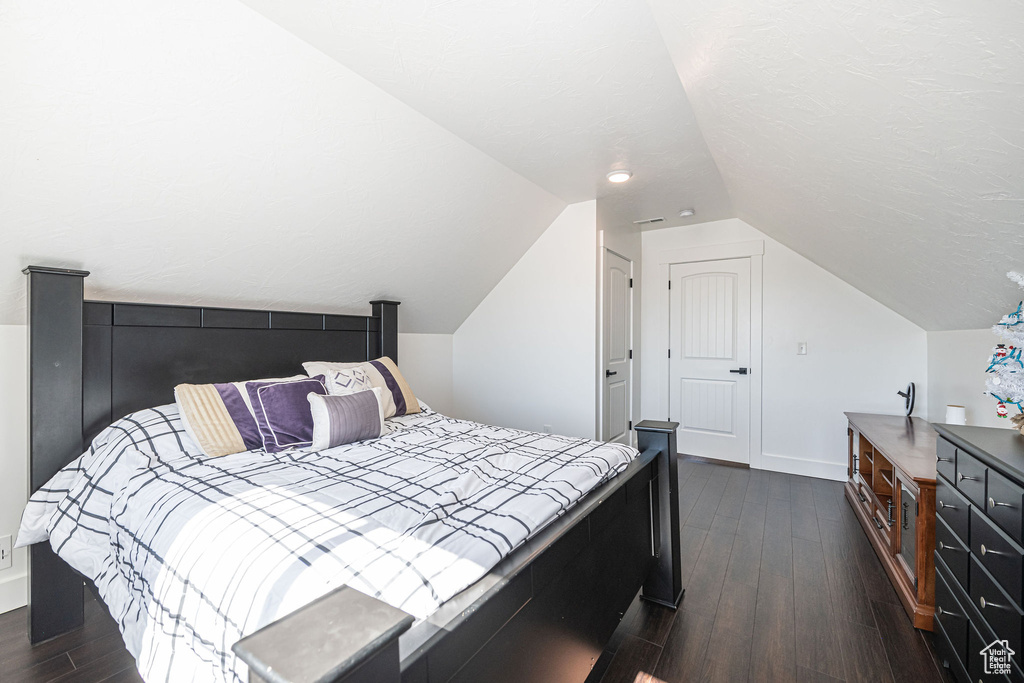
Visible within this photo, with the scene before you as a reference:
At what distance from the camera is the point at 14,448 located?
80.8 inches

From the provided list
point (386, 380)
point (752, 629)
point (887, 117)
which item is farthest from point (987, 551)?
point (386, 380)

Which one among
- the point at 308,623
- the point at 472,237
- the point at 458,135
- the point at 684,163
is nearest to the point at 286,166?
the point at 458,135

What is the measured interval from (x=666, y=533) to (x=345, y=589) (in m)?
1.73

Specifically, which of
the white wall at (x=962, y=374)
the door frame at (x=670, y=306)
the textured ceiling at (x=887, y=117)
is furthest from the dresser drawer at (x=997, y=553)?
the door frame at (x=670, y=306)

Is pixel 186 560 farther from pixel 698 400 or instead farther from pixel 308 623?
pixel 698 400

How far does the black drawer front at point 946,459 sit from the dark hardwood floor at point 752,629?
2.35ft

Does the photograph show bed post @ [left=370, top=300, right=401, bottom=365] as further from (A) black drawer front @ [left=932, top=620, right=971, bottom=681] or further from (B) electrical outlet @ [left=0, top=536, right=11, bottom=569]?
(A) black drawer front @ [left=932, top=620, right=971, bottom=681]

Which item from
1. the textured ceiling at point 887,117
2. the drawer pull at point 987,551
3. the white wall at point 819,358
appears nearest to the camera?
the textured ceiling at point 887,117

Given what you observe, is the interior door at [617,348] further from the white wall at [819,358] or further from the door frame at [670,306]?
the white wall at [819,358]

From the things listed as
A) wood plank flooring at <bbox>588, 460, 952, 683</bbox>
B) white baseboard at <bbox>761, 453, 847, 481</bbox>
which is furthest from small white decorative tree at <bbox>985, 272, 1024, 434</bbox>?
white baseboard at <bbox>761, 453, 847, 481</bbox>

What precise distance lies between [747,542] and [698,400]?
6.34 ft

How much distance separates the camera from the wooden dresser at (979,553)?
1.15 meters

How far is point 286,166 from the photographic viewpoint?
210 centimetres

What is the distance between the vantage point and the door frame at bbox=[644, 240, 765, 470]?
4.14m
